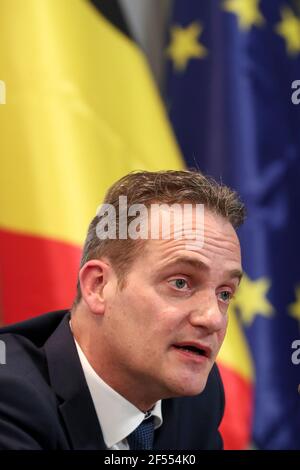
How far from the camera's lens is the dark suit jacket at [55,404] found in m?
0.91

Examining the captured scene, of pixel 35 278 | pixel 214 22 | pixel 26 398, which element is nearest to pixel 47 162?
pixel 35 278

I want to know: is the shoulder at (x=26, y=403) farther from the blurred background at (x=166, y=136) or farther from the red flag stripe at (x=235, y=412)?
the red flag stripe at (x=235, y=412)

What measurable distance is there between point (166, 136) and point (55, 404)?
42.6 inches

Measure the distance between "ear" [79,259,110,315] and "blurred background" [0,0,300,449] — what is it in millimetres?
683

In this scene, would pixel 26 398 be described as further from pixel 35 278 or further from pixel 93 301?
pixel 35 278

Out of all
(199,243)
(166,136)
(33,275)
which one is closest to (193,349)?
(199,243)

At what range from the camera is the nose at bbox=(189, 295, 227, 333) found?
3.10 feet

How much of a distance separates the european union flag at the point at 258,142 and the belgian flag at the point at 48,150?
0.31m

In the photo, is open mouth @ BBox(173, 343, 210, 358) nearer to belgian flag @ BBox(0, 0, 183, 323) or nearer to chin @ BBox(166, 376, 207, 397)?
chin @ BBox(166, 376, 207, 397)

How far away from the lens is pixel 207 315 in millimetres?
950

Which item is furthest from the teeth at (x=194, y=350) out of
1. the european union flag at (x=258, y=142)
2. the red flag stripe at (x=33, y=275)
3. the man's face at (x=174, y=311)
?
the european union flag at (x=258, y=142)

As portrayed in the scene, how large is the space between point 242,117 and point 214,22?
0.29 metres

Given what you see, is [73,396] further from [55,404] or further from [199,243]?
[199,243]

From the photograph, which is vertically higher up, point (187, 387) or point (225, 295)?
point (225, 295)
